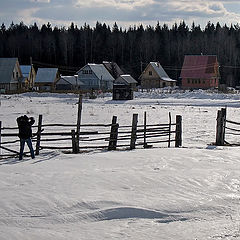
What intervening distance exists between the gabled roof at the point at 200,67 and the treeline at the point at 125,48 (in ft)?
41.4

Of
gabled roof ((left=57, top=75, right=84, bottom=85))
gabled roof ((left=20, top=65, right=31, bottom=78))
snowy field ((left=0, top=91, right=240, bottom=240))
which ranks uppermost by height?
gabled roof ((left=20, top=65, right=31, bottom=78))

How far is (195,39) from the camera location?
10131cm

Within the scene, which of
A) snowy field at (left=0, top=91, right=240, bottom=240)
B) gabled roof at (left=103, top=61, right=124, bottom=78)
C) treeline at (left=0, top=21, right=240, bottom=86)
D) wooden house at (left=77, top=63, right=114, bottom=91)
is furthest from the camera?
treeline at (left=0, top=21, right=240, bottom=86)

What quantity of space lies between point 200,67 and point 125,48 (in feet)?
85.2

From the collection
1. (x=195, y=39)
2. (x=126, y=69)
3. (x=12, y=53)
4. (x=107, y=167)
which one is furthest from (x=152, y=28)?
(x=107, y=167)

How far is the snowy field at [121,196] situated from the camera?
24.3 ft

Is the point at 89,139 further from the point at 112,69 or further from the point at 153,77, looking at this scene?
the point at 112,69

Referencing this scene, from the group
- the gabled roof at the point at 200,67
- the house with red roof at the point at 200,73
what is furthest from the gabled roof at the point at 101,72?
the gabled roof at the point at 200,67

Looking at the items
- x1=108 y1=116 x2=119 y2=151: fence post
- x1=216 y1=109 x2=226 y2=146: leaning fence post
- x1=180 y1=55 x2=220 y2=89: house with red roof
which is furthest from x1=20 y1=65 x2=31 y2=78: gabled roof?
x1=108 y1=116 x2=119 y2=151: fence post

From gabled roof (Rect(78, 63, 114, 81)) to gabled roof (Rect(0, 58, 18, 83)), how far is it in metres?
13.0

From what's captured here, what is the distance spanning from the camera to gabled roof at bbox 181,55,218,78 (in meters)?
78.0

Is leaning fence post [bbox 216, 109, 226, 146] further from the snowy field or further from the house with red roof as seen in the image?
the house with red roof

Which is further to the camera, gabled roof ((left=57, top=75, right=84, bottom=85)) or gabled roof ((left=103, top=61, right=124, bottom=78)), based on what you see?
gabled roof ((left=103, top=61, right=124, bottom=78))

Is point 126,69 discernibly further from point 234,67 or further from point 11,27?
point 11,27
